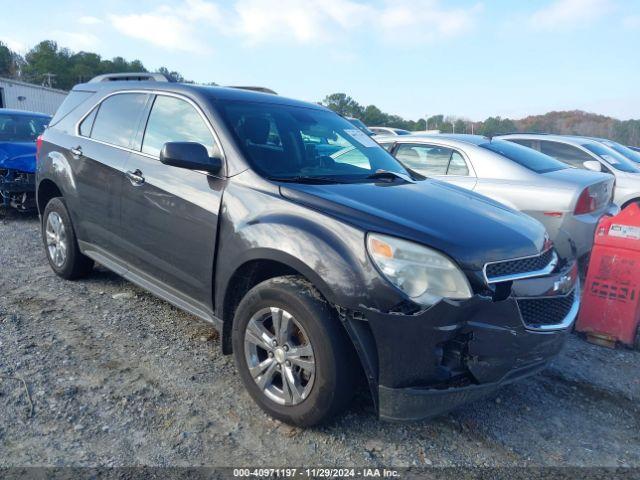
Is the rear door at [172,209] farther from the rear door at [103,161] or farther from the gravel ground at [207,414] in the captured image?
the gravel ground at [207,414]

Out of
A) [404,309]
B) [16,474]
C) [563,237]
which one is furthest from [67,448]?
[563,237]

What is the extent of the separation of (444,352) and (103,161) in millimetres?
2957

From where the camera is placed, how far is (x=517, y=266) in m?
2.71

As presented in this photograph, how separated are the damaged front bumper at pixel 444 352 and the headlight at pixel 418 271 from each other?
66mm

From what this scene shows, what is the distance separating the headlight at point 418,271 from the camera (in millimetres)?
2420

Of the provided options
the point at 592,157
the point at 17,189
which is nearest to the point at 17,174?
the point at 17,189

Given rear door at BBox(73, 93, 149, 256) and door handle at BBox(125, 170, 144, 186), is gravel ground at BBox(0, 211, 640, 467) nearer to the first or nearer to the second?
rear door at BBox(73, 93, 149, 256)

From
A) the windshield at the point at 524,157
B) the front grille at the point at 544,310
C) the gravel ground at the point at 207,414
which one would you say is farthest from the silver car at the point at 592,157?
the front grille at the point at 544,310

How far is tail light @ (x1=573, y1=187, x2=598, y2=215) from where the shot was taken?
5195 millimetres

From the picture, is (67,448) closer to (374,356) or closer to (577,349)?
(374,356)

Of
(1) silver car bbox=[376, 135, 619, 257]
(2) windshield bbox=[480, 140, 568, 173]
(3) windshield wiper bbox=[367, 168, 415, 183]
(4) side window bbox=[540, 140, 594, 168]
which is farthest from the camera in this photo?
(4) side window bbox=[540, 140, 594, 168]

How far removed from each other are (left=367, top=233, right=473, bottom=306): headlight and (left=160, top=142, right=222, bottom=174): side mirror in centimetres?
118

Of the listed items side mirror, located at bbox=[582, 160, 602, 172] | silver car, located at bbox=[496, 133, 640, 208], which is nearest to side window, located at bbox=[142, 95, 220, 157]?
side mirror, located at bbox=[582, 160, 602, 172]

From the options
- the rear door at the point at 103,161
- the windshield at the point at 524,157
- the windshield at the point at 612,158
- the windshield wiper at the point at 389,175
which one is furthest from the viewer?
the windshield at the point at 612,158
